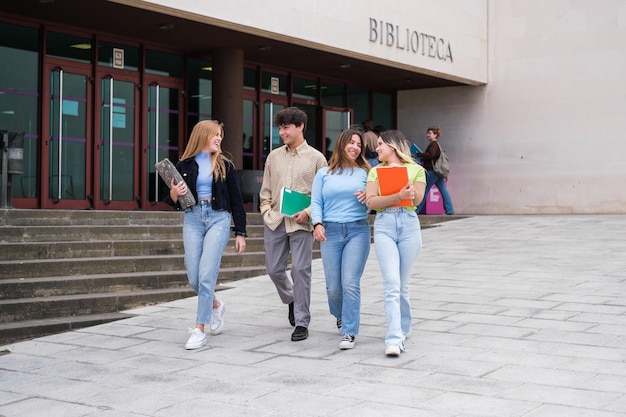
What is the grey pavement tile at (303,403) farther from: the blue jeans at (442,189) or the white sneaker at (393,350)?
the blue jeans at (442,189)

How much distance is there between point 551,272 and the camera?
34.0 ft

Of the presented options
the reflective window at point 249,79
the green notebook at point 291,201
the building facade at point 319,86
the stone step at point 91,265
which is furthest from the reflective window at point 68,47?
the green notebook at point 291,201

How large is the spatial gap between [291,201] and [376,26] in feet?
35.5

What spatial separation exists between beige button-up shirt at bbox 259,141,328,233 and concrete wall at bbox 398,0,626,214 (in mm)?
13233

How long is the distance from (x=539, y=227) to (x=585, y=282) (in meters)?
5.61

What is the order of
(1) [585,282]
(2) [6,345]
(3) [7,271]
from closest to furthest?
(2) [6,345], (3) [7,271], (1) [585,282]

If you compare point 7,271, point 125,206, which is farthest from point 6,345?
point 125,206

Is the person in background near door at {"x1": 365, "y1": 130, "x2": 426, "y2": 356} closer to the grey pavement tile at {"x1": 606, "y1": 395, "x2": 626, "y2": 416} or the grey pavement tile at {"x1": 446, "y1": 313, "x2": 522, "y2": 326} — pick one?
the grey pavement tile at {"x1": 446, "y1": 313, "x2": 522, "y2": 326}

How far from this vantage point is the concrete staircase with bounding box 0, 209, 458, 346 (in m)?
8.26

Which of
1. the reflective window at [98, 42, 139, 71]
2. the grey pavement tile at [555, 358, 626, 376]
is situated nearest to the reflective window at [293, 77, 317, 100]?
the reflective window at [98, 42, 139, 71]

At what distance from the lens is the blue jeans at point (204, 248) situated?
700 cm

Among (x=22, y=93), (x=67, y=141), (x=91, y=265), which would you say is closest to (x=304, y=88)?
(x=67, y=141)

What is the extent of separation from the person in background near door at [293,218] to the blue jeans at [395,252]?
74cm

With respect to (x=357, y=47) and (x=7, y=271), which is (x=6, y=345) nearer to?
(x=7, y=271)
